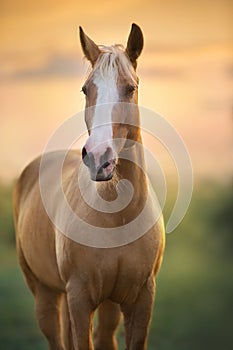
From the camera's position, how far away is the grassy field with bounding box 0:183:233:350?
3932 mm

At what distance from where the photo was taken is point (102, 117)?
2293mm

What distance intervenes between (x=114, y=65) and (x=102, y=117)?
0.18 metres

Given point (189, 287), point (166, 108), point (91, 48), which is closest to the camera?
point (91, 48)

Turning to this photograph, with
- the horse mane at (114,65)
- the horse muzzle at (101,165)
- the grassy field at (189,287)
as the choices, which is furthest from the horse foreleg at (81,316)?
the grassy field at (189,287)

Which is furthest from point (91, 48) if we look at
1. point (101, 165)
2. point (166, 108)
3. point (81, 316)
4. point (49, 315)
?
point (166, 108)

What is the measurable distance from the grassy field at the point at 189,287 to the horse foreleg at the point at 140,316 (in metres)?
1.32

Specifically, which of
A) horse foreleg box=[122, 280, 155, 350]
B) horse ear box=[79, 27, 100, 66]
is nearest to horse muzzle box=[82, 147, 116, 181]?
horse ear box=[79, 27, 100, 66]

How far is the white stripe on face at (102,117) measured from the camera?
7.30 feet

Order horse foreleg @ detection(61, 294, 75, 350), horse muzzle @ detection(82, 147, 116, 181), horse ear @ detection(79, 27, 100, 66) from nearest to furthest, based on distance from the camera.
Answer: horse muzzle @ detection(82, 147, 116, 181)
horse ear @ detection(79, 27, 100, 66)
horse foreleg @ detection(61, 294, 75, 350)

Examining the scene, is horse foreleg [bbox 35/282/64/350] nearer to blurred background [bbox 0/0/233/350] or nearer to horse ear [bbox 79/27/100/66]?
blurred background [bbox 0/0/233/350]

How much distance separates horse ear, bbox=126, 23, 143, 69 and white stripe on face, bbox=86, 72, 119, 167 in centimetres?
17

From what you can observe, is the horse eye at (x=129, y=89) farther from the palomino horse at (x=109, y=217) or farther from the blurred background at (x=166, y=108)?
the blurred background at (x=166, y=108)

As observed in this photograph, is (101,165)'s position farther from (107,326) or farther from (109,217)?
(107,326)

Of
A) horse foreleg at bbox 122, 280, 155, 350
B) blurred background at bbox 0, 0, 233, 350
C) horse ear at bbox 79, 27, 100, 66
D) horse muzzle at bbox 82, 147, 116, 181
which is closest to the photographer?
horse muzzle at bbox 82, 147, 116, 181
